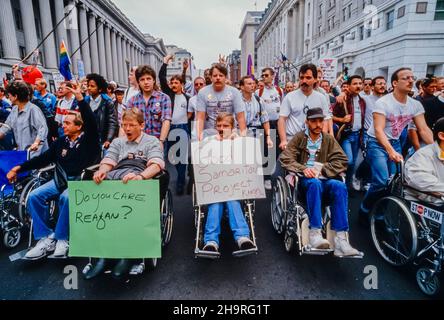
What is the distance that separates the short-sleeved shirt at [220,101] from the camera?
362 centimetres

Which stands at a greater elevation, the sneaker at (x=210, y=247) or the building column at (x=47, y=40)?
the building column at (x=47, y=40)

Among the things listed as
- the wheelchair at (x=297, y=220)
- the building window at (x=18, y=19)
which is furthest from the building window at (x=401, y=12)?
the building window at (x=18, y=19)

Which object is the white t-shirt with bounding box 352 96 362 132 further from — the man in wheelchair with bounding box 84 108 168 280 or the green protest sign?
the green protest sign

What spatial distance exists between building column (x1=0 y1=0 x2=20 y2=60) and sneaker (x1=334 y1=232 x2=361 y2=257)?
2702 centimetres

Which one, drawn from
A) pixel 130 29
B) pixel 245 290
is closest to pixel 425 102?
pixel 245 290

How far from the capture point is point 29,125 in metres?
3.63

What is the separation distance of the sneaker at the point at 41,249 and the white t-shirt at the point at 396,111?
3926mm

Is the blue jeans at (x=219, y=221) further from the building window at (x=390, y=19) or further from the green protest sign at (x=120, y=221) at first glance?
the building window at (x=390, y=19)

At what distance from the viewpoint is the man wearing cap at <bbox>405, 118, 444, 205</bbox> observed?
7.29ft

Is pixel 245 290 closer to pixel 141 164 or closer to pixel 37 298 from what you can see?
pixel 141 164

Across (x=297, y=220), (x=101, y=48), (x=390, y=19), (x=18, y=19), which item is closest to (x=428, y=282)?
(x=297, y=220)

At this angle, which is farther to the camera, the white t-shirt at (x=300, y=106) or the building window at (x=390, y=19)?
the building window at (x=390, y=19)

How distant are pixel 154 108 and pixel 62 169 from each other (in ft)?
4.85
